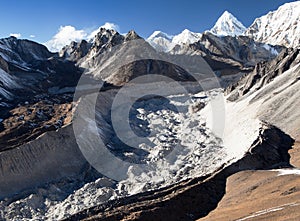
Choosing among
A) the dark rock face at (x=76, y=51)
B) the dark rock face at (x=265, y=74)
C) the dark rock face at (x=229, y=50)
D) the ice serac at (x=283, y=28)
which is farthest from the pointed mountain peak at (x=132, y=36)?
the ice serac at (x=283, y=28)

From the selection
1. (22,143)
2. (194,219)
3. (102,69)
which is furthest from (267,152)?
(102,69)

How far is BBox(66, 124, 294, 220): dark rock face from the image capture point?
96.2ft

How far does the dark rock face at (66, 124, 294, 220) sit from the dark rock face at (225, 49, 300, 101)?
2383 centimetres

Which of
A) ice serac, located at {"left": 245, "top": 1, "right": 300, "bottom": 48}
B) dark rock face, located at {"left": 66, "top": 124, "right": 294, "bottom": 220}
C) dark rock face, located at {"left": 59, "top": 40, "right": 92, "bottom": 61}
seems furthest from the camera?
ice serac, located at {"left": 245, "top": 1, "right": 300, "bottom": 48}

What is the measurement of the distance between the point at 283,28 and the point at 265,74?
12577 cm

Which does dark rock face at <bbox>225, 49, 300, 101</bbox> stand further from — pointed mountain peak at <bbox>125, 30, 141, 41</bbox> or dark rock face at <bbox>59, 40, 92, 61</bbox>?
dark rock face at <bbox>59, 40, 92, 61</bbox>

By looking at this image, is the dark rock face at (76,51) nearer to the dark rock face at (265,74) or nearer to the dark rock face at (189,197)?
the dark rock face at (265,74)

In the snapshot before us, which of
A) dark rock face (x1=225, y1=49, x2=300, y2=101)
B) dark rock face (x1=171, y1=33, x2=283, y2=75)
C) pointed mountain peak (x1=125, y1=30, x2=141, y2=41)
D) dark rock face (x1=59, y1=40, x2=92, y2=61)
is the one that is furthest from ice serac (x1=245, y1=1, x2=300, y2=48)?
dark rock face (x1=225, y1=49, x2=300, y2=101)

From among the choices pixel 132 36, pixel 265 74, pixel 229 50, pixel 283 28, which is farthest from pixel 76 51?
pixel 283 28

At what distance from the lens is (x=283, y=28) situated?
7023 inches

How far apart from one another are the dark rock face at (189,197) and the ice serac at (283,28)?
12978cm

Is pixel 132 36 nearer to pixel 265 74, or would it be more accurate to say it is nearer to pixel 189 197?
pixel 265 74

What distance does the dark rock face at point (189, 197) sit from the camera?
2932cm

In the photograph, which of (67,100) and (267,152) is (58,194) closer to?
(267,152)
